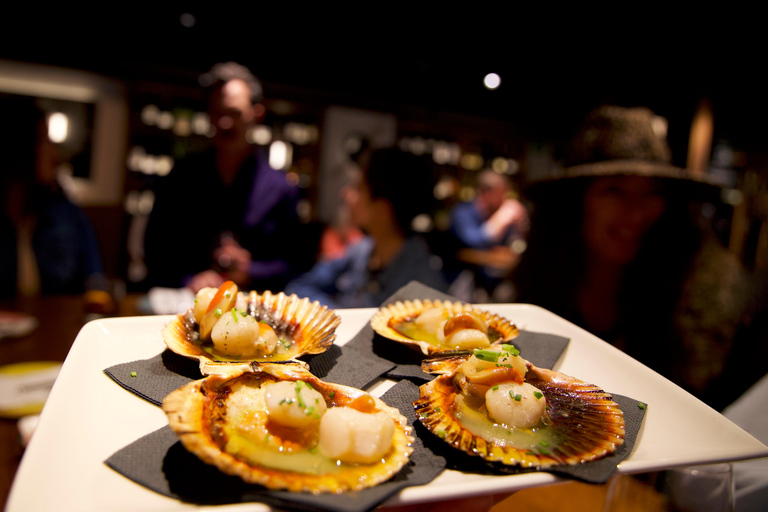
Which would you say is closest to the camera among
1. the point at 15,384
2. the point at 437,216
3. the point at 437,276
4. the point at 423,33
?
the point at 15,384

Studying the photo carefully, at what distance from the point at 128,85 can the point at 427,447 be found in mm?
7423

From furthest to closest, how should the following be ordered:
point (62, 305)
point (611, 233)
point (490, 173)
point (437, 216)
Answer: point (437, 216)
point (490, 173)
point (62, 305)
point (611, 233)

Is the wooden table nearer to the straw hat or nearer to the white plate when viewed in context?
the white plate

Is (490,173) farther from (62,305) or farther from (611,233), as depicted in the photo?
(62,305)

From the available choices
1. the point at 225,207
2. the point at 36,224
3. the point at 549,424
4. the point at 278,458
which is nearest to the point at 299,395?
the point at 278,458

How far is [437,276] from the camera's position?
299cm

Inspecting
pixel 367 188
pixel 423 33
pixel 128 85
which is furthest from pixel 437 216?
pixel 367 188

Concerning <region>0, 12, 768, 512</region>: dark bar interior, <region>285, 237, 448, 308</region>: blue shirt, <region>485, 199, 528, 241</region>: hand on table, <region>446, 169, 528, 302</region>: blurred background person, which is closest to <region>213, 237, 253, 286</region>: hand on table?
<region>0, 12, 768, 512</region>: dark bar interior

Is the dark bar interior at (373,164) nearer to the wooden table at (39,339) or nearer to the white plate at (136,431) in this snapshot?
the wooden table at (39,339)

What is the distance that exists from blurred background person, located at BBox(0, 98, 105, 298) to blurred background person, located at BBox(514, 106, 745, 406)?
283cm

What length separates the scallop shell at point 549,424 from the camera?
92cm

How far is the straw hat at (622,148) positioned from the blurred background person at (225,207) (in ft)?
6.22

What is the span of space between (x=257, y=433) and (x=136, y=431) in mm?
230

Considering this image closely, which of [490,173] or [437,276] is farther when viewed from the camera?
[490,173]
